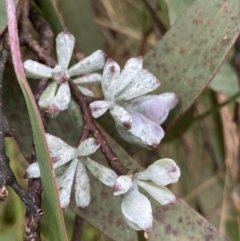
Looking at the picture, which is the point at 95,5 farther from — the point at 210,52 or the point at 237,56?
the point at 210,52

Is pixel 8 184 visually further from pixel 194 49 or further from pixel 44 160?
pixel 194 49

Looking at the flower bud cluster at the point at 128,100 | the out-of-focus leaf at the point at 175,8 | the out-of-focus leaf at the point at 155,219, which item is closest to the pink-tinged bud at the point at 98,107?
the flower bud cluster at the point at 128,100

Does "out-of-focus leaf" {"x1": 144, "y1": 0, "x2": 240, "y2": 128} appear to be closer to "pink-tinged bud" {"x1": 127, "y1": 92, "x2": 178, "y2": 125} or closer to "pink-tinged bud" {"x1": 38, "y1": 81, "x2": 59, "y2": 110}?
"pink-tinged bud" {"x1": 127, "y1": 92, "x2": 178, "y2": 125}

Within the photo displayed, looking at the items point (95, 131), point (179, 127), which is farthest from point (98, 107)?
point (179, 127)

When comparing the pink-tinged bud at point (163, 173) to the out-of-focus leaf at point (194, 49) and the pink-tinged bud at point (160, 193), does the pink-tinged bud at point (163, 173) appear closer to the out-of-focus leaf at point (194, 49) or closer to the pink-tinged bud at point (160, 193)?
the pink-tinged bud at point (160, 193)

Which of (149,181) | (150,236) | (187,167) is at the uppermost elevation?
(149,181)

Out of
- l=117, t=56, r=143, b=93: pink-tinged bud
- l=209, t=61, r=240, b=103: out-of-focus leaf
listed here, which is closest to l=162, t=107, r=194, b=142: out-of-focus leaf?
l=209, t=61, r=240, b=103: out-of-focus leaf

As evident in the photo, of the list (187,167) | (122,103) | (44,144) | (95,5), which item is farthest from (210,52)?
(95,5)
